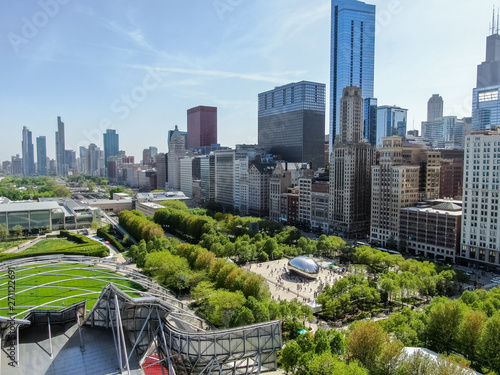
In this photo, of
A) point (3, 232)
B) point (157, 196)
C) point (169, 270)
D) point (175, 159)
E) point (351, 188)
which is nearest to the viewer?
point (169, 270)

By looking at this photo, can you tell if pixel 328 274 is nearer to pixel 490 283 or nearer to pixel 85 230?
pixel 490 283

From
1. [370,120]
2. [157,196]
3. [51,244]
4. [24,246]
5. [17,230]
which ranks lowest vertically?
[24,246]

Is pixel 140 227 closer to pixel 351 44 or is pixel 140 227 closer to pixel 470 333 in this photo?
pixel 470 333

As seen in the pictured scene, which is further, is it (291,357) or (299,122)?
(299,122)

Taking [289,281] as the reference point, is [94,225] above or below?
above

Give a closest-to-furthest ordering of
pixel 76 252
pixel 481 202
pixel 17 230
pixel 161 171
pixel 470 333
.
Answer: pixel 470 333, pixel 481 202, pixel 76 252, pixel 17 230, pixel 161 171

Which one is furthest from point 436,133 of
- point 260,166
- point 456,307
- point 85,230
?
point 456,307

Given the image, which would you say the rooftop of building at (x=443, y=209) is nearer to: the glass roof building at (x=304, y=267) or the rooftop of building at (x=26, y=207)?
the glass roof building at (x=304, y=267)

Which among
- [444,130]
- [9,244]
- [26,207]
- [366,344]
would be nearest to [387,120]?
[444,130]
